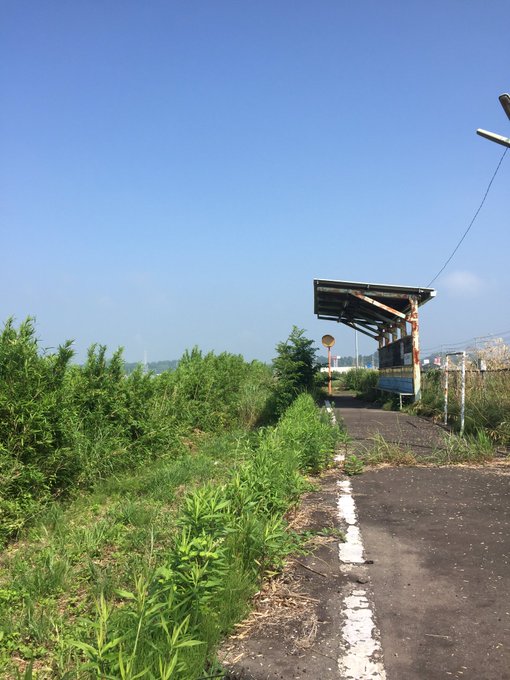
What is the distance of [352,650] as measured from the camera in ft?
10.2

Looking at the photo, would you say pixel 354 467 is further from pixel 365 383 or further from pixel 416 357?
pixel 365 383

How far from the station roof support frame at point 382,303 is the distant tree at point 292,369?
2.63 m

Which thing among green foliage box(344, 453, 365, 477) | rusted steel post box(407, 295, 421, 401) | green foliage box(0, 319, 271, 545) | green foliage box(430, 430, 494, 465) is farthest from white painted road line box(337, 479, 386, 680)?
rusted steel post box(407, 295, 421, 401)

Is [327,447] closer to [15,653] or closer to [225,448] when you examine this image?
[225,448]

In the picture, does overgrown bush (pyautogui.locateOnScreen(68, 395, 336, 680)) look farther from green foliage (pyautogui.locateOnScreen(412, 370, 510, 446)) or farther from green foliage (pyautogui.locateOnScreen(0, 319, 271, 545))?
green foliage (pyautogui.locateOnScreen(412, 370, 510, 446))

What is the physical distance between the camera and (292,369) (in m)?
16.0

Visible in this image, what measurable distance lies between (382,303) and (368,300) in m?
1.93

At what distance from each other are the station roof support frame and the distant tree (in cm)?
263

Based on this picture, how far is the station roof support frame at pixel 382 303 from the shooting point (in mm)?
17664

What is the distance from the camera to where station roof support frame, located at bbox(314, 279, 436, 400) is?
17664mm

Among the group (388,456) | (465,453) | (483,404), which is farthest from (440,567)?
(483,404)

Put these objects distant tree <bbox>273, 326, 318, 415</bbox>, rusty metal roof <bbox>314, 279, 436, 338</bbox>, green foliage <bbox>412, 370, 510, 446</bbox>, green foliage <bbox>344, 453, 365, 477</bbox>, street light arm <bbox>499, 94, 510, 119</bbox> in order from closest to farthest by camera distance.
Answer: green foliage <bbox>344, 453, 365, 477</bbox> < street light arm <bbox>499, 94, 510, 119</bbox> < green foliage <bbox>412, 370, 510, 446</bbox> < distant tree <bbox>273, 326, 318, 415</bbox> < rusty metal roof <bbox>314, 279, 436, 338</bbox>

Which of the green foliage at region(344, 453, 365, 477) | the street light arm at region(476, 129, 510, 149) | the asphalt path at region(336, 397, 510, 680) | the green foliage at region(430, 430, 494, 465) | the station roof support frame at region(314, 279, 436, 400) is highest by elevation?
the street light arm at region(476, 129, 510, 149)

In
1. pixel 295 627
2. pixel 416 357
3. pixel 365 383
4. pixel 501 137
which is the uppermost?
pixel 501 137
